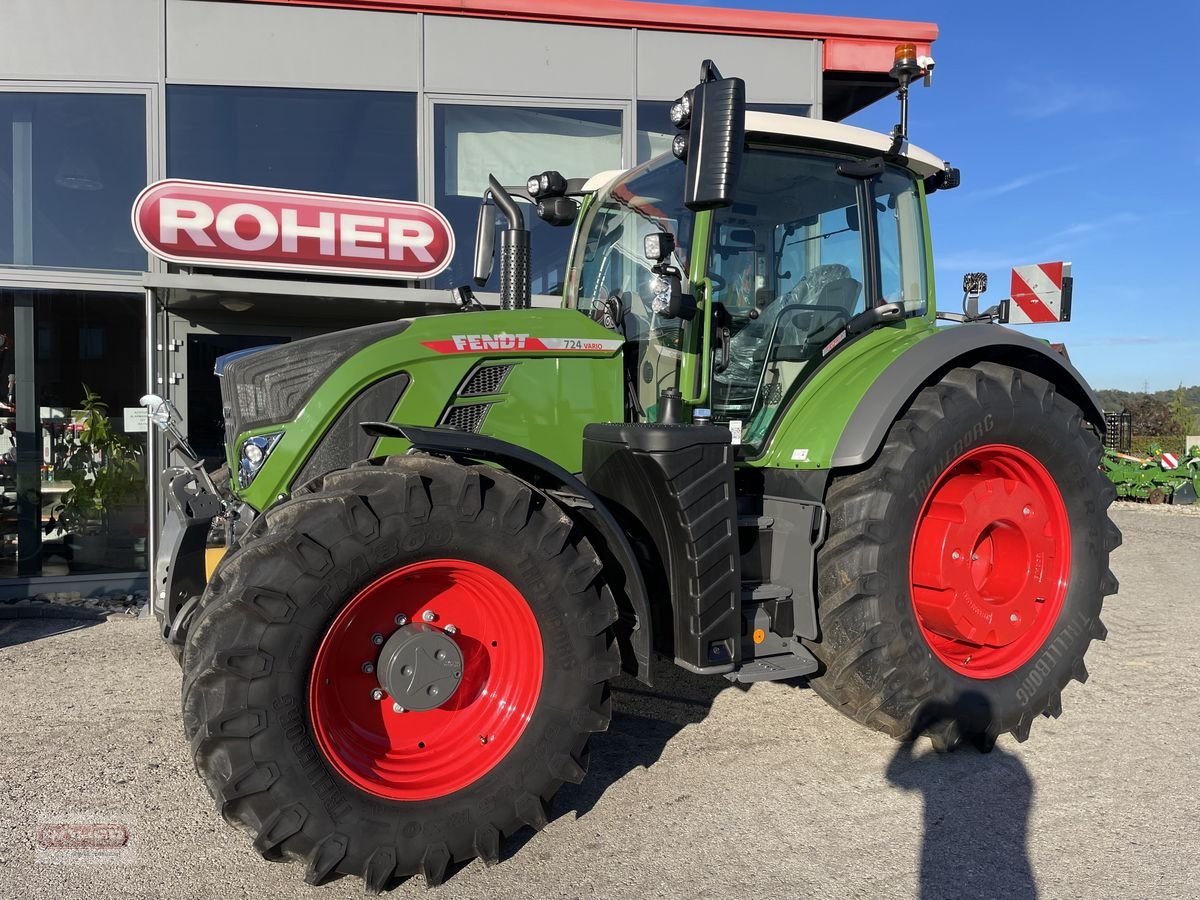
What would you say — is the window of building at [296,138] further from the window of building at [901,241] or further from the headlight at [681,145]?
the headlight at [681,145]

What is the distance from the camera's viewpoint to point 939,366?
3.37 meters

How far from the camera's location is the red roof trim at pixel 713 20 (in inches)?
267

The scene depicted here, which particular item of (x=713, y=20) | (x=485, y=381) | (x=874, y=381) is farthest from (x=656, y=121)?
(x=485, y=381)

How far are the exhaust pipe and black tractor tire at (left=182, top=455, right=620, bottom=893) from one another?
4.39 feet

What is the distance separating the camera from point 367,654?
8.57 feet

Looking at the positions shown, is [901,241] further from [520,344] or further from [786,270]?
[520,344]

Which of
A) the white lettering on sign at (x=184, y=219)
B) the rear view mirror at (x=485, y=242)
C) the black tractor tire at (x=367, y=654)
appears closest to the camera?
the black tractor tire at (x=367, y=654)

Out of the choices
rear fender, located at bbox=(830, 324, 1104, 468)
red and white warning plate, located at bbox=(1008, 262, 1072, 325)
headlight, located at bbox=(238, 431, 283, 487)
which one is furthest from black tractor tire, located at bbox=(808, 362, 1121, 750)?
headlight, located at bbox=(238, 431, 283, 487)

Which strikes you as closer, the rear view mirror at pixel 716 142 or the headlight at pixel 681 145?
the rear view mirror at pixel 716 142

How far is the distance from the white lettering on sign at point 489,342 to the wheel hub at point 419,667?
99 centimetres

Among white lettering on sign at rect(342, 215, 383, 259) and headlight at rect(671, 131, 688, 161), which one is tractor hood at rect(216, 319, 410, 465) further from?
white lettering on sign at rect(342, 215, 383, 259)

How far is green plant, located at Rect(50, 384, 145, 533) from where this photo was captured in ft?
22.3

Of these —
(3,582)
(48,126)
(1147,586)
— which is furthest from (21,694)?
(1147,586)

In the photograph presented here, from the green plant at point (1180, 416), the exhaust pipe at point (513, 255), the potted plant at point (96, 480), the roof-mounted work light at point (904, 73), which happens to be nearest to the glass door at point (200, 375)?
the potted plant at point (96, 480)
